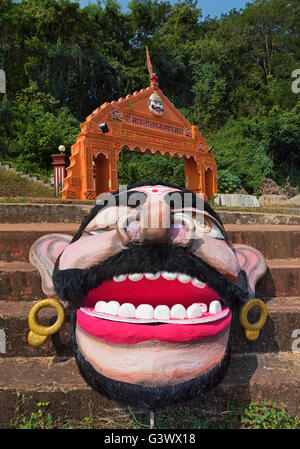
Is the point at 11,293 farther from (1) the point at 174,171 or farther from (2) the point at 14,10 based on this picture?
(2) the point at 14,10

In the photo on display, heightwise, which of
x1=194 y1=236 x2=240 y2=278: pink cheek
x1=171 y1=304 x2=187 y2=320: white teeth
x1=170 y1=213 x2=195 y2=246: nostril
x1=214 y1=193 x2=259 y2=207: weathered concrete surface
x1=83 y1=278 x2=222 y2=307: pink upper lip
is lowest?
x1=171 y1=304 x2=187 y2=320: white teeth

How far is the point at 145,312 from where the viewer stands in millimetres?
1096

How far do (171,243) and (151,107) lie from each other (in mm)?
9229

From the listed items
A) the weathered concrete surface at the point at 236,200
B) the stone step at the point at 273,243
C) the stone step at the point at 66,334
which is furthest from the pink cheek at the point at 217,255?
the weathered concrete surface at the point at 236,200

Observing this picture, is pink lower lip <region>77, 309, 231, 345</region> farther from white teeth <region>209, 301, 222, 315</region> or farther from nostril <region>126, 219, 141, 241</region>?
nostril <region>126, 219, 141, 241</region>

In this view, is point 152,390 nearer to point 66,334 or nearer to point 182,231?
point 182,231

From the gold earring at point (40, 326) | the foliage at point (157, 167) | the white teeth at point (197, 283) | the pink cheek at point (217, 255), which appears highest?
the foliage at point (157, 167)

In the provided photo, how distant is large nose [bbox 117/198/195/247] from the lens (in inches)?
42.9

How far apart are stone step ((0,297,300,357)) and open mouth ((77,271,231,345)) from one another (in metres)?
0.52

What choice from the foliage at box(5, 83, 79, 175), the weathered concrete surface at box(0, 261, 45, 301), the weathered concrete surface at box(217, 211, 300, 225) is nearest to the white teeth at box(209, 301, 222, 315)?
the weathered concrete surface at box(0, 261, 45, 301)

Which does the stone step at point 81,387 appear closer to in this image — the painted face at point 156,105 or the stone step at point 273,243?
the stone step at point 273,243

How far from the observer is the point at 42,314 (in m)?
1.73

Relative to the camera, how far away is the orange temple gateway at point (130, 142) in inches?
312

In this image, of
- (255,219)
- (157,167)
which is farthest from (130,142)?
(157,167)
